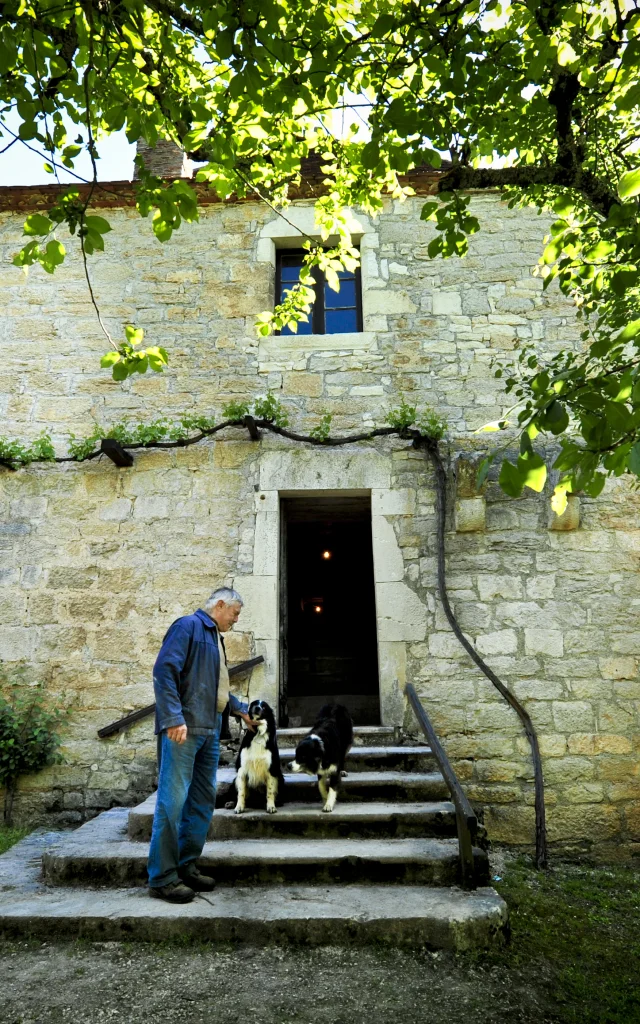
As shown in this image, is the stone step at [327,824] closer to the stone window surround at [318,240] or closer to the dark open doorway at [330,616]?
the stone window surround at [318,240]

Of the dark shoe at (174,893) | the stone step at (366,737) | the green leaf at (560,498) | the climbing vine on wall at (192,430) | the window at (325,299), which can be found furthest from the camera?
the window at (325,299)

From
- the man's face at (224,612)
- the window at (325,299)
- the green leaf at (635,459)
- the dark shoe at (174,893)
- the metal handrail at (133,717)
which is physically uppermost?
the window at (325,299)

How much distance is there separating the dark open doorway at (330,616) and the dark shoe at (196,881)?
4750 millimetres

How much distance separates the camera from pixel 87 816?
16.0 ft

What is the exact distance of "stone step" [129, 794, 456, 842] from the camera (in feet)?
12.2

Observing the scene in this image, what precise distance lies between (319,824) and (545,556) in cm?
276

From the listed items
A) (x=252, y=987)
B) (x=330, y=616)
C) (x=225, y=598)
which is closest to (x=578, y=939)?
(x=252, y=987)

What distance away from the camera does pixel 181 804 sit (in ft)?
10.3

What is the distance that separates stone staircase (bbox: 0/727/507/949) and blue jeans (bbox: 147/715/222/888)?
151 mm

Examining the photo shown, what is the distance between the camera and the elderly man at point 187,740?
10.2ft

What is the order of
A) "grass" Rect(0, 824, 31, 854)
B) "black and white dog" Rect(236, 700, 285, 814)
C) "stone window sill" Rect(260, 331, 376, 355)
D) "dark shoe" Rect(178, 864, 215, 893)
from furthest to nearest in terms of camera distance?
"stone window sill" Rect(260, 331, 376, 355) < "grass" Rect(0, 824, 31, 854) < "black and white dog" Rect(236, 700, 285, 814) < "dark shoe" Rect(178, 864, 215, 893)

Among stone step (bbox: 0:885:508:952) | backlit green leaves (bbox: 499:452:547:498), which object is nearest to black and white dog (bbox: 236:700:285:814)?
stone step (bbox: 0:885:508:952)

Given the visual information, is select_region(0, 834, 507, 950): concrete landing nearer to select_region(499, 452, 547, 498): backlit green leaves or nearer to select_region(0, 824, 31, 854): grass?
select_region(0, 824, 31, 854): grass

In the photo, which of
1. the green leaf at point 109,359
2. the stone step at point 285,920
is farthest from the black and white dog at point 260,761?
the green leaf at point 109,359
